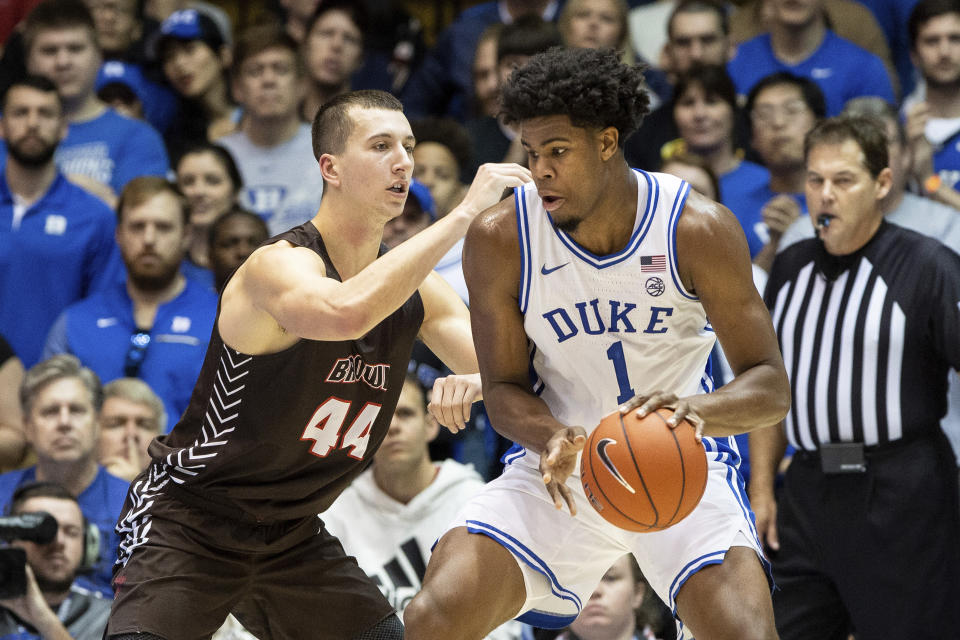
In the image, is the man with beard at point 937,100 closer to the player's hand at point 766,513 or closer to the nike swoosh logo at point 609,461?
the player's hand at point 766,513

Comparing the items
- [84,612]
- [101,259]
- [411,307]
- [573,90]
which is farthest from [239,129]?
[573,90]

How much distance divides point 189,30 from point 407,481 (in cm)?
424

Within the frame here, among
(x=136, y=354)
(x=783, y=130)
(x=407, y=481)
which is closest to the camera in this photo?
(x=407, y=481)

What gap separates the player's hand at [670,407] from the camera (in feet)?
12.1

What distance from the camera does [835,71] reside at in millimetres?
8266

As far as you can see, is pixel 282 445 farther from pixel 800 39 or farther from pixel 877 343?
pixel 800 39

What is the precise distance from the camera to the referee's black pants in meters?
5.43

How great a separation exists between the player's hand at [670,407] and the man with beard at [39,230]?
4842 millimetres

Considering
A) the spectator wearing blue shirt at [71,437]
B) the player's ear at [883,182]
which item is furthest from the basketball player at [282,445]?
the player's ear at [883,182]

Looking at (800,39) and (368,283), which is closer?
(368,283)

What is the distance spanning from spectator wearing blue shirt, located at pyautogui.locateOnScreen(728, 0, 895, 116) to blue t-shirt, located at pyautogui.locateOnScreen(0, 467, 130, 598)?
471 centimetres

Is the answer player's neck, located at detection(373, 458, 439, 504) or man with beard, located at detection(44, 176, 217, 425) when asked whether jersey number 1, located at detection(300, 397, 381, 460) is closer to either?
player's neck, located at detection(373, 458, 439, 504)

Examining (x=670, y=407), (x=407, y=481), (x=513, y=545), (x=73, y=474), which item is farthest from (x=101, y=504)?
(x=670, y=407)

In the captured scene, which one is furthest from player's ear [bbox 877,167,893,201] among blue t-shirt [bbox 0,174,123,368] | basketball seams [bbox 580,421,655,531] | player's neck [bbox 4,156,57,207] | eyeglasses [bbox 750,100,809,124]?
player's neck [bbox 4,156,57,207]
